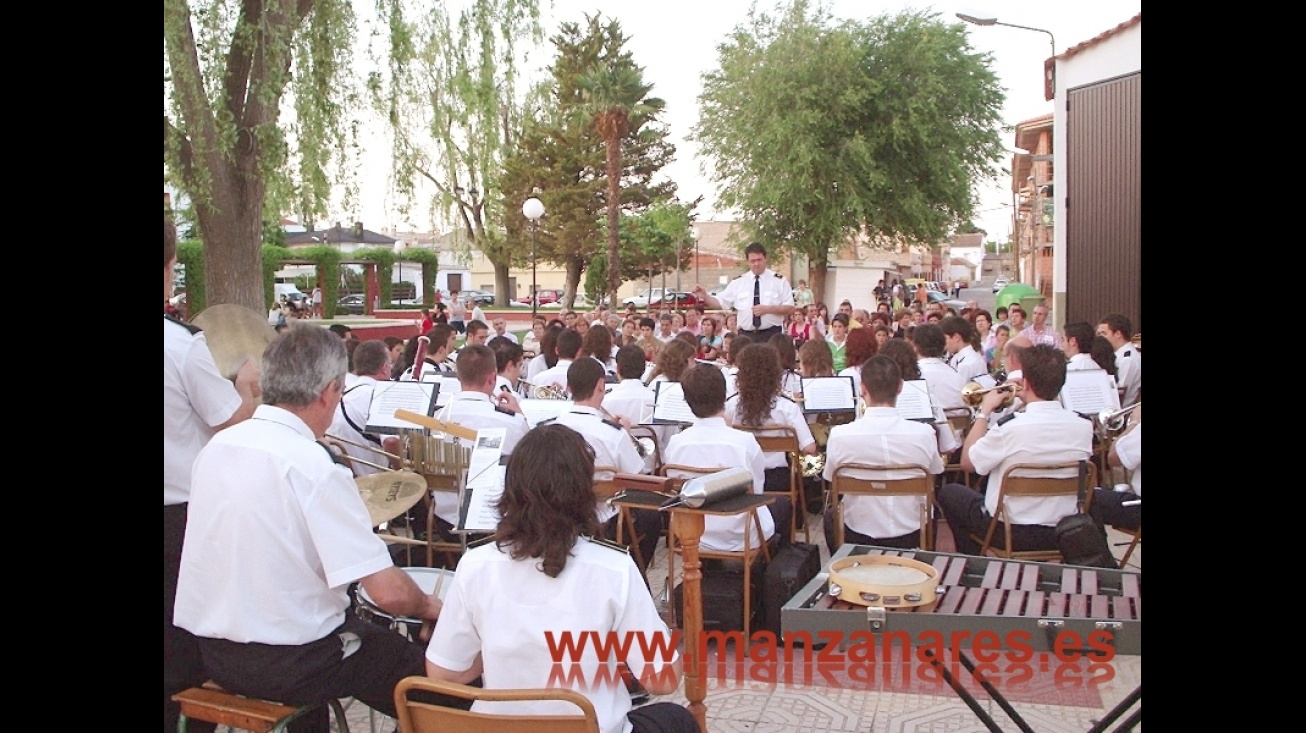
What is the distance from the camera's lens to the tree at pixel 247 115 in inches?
389

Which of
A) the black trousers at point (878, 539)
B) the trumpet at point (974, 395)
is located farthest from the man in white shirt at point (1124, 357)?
the black trousers at point (878, 539)

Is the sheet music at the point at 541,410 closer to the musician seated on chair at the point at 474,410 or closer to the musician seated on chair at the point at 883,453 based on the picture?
the musician seated on chair at the point at 474,410

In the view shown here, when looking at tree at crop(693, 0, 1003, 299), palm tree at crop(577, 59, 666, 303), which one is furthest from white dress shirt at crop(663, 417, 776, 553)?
palm tree at crop(577, 59, 666, 303)

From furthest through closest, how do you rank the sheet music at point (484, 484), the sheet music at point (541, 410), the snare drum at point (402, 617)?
1. the sheet music at point (541, 410)
2. the sheet music at point (484, 484)
3. the snare drum at point (402, 617)

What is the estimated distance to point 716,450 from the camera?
5.02 meters

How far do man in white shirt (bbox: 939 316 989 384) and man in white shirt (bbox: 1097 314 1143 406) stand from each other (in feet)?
3.44

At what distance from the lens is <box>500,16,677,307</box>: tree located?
49.5 m

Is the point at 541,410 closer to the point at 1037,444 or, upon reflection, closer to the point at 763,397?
the point at 763,397

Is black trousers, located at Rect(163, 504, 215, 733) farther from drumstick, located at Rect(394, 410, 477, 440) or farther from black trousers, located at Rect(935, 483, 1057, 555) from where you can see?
black trousers, located at Rect(935, 483, 1057, 555)

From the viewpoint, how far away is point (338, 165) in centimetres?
1157

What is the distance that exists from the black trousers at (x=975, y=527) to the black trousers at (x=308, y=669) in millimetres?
3149

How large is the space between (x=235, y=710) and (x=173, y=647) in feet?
1.88
